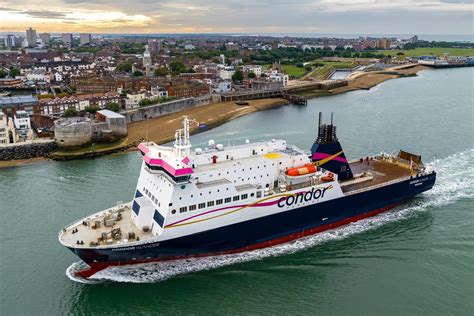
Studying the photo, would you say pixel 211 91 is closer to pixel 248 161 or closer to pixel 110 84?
pixel 110 84

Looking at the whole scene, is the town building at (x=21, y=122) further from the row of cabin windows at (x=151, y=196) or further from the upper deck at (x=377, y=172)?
the upper deck at (x=377, y=172)

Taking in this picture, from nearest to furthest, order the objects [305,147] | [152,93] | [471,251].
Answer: [471,251] < [305,147] < [152,93]

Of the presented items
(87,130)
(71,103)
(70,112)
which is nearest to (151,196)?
(87,130)

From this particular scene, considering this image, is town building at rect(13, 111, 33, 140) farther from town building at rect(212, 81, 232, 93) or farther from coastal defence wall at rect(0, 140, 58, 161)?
town building at rect(212, 81, 232, 93)

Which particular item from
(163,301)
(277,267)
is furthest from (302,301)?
(163,301)

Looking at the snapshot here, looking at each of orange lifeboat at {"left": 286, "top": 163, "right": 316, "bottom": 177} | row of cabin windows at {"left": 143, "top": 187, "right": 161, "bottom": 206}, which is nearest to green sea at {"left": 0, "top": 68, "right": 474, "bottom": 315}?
row of cabin windows at {"left": 143, "top": 187, "right": 161, "bottom": 206}

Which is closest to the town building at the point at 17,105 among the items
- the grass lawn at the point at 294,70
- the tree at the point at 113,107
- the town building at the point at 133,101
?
the tree at the point at 113,107

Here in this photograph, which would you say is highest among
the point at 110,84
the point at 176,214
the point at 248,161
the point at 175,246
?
the point at 110,84

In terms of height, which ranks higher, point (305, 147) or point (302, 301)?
point (305, 147)
